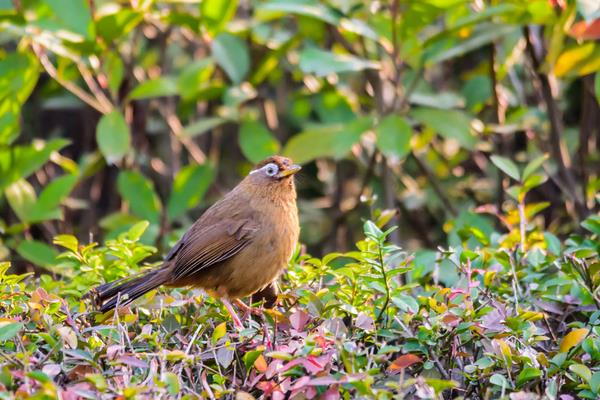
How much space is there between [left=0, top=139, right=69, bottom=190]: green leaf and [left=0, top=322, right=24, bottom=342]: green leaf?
2920 mm

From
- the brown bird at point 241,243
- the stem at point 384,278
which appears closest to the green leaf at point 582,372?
the stem at point 384,278

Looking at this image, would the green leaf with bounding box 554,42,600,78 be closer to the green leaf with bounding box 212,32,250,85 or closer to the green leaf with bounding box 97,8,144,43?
the green leaf with bounding box 212,32,250,85

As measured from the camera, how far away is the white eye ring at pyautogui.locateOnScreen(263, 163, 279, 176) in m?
4.74

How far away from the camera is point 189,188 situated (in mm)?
6234

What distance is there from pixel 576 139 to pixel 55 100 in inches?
148

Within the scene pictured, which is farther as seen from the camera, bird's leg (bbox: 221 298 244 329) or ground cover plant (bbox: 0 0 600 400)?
bird's leg (bbox: 221 298 244 329)

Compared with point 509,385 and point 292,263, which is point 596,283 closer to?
point 509,385

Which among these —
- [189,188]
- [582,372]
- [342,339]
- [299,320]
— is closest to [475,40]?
[189,188]

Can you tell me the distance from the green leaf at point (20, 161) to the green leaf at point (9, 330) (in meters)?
2.92

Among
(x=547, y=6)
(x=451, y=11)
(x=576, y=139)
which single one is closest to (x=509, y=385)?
(x=547, y=6)

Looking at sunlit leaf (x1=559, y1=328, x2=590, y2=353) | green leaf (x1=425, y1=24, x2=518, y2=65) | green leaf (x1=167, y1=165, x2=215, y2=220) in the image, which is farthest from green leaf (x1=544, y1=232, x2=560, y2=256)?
green leaf (x1=167, y1=165, x2=215, y2=220)

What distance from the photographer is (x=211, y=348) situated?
3.07m

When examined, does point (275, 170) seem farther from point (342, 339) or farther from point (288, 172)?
point (342, 339)

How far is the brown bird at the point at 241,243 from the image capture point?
425 cm
